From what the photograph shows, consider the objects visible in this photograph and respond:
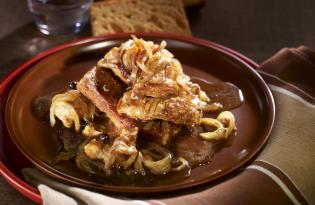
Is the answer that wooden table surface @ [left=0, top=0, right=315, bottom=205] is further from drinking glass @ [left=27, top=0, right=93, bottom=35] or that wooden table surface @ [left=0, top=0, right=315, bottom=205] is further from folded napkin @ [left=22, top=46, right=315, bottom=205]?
folded napkin @ [left=22, top=46, right=315, bottom=205]

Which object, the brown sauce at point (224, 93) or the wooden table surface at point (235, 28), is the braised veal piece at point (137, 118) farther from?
the wooden table surface at point (235, 28)

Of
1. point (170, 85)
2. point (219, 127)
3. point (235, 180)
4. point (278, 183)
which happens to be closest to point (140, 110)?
point (170, 85)

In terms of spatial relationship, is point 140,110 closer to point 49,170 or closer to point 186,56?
point 49,170

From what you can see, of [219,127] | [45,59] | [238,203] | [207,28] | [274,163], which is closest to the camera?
[238,203]

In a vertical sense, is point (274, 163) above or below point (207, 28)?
above

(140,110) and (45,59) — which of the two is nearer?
(140,110)

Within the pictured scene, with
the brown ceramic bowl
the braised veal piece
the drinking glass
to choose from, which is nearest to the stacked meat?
the braised veal piece

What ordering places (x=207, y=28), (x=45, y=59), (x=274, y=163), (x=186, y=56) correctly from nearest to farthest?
1. (x=274, y=163)
2. (x=45, y=59)
3. (x=186, y=56)
4. (x=207, y=28)

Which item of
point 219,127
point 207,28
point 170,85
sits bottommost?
point 207,28
